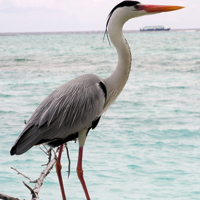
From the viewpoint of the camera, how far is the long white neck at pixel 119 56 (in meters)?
3.25

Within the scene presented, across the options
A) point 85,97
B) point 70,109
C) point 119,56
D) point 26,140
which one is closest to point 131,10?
point 119,56

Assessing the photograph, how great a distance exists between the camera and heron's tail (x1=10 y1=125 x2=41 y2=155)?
3031 millimetres

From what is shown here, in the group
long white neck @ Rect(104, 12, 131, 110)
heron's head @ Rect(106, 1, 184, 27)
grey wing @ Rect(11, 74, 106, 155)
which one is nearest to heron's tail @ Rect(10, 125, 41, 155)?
grey wing @ Rect(11, 74, 106, 155)

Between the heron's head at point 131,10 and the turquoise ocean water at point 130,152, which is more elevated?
the heron's head at point 131,10

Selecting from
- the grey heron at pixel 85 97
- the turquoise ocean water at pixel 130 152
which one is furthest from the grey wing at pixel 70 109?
the turquoise ocean water at pixel 130 152

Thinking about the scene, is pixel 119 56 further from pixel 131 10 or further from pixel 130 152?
pixel 130 152

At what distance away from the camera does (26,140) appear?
3.07 m

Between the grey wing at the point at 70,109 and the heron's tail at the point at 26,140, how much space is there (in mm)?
36

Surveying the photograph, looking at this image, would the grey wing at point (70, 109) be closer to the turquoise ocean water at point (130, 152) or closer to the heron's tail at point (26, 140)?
the heron's tail at point (26, 140)

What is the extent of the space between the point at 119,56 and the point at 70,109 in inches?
23.1

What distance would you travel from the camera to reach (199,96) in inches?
487

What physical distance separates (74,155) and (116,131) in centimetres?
141

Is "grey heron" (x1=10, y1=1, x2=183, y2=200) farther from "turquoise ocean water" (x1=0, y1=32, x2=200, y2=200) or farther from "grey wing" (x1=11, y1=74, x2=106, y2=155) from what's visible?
"turquoise ocean water" (x1=0, y1=32, x2=200, y2=200)

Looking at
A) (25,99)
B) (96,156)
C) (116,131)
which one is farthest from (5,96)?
(96,156)
